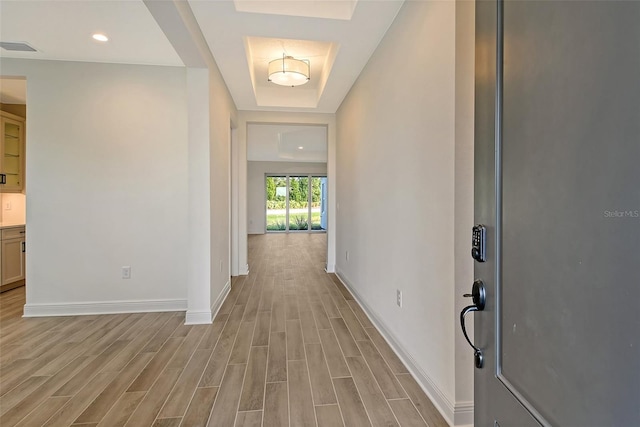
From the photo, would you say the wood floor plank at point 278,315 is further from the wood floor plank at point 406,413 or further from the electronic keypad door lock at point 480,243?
the electronic keypad door lock at point 480,243

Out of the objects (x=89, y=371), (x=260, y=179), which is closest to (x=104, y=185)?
(x=89, y=371)

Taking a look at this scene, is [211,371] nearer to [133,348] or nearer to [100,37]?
[133,348]

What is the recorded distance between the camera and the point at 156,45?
2805 millimetres

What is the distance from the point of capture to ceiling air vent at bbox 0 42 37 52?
2756 millimetres

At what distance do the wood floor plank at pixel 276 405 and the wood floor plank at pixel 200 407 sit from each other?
314 millimetres

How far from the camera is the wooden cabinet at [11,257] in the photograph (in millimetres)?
3789

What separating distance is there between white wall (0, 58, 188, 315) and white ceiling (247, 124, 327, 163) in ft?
8.53

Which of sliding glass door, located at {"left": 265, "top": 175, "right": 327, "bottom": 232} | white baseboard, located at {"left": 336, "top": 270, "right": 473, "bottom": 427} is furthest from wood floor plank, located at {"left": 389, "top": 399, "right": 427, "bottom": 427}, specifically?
sliding glass door, located at {"left": 265, "top": 175, "right": 327, "bottom": 232}

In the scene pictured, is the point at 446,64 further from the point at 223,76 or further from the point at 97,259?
the point at 97,259

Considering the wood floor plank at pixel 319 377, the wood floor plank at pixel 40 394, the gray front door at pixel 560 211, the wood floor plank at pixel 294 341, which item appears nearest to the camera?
the gray front door at pixel 560 211

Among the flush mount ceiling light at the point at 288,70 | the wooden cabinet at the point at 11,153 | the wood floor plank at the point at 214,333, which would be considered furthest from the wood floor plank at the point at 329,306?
the wooden cabinet at the point at 11,153

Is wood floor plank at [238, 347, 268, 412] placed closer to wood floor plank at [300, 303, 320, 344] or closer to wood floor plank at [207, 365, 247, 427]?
wood floor plank at [207, 365, 247, 427]

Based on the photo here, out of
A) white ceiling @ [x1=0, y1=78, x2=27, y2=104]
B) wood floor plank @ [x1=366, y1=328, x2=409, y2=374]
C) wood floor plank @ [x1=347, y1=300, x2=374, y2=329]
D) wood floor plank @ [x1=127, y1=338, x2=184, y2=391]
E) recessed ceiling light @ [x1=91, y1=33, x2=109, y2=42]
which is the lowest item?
wood floor plank @ [x1=127, y1=338, x2=184, y2=391]

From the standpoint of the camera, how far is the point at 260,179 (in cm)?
1106
